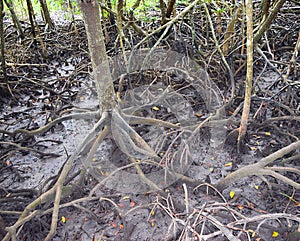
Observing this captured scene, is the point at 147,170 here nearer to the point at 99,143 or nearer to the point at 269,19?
the point at 99,143

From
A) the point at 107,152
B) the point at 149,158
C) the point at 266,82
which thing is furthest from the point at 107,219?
the point at 266,82

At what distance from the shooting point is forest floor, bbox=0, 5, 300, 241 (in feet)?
6.12

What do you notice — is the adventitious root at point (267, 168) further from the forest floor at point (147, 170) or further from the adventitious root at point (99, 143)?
the adventitious root at point (99, 143)

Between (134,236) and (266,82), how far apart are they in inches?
113

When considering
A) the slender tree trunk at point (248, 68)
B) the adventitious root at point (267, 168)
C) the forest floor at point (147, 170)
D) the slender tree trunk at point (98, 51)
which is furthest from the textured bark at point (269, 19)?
the slender tree trunk at point (98, 51)

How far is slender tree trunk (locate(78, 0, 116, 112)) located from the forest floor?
57cm

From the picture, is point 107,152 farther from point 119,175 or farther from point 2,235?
point 2,235

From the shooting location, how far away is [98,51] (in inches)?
84.5

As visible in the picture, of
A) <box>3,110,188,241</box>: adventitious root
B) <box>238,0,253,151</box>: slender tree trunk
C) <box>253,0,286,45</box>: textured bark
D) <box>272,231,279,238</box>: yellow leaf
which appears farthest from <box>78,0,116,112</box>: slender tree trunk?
<box>253,0,286,45</box>: textured bark

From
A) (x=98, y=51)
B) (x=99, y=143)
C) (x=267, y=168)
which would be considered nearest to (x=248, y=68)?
(x=267, y=168)

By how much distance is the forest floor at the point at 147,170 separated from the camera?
1864 mm

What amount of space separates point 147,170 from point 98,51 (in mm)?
1093

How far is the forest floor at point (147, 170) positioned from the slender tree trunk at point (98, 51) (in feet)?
1.86

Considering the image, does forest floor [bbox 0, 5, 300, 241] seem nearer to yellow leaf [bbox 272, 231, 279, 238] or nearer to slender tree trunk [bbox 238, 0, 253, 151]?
yellow leaf [bbox 272, 231, 279, 238]
